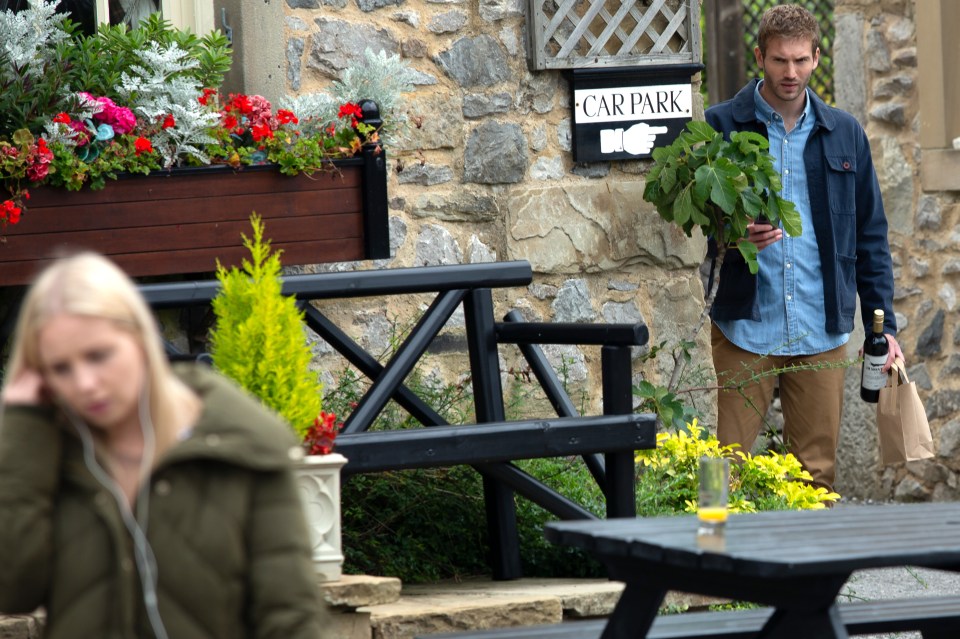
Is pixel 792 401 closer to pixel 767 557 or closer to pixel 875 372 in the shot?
pixel 875 372

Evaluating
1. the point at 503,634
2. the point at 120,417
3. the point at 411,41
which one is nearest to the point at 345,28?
the point at 411,41

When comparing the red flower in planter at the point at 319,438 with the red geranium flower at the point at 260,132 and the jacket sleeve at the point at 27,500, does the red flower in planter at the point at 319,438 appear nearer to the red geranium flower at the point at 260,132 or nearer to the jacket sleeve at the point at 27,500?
the red geranium flower at the point at 260,132

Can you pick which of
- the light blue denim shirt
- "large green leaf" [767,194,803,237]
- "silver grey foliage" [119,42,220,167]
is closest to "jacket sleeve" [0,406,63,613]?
"silver grey foliage" [119,42,220,167]

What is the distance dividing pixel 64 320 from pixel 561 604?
2.39 metres

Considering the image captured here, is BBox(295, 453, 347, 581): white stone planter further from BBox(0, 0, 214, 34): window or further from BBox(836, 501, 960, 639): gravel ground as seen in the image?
BBox(836, 501, 960, 639): gravel ground

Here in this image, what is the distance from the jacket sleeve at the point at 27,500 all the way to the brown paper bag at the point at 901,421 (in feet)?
12.2

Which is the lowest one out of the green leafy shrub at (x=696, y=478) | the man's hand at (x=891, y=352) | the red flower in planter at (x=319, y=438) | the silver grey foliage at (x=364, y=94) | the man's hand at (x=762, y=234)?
the green leafy shrub at (x=696, y=478)

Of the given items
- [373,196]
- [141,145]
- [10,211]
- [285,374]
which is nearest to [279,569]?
[285,374]

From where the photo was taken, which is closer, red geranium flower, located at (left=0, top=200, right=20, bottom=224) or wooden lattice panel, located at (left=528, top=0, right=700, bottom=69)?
red geranium flower, located at (left=0, top=200, right=20, bottom=224)

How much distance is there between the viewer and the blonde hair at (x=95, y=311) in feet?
7.38

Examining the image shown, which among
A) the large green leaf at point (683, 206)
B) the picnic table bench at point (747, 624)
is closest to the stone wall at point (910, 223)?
the large green leaf at point (683, 206)

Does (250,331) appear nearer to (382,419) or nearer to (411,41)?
(382,419)

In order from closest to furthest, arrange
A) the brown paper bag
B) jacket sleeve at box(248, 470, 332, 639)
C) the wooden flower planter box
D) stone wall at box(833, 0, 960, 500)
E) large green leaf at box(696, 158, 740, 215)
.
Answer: jacket sleeve at box(248, 470, 332, 639), the wooden flower planter box, large green leaf at box(696, 158, 740, 215), the brown paper bag, stone wall at box(833, 0, 960, 500)

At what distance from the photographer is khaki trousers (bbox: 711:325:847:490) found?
219 inches
